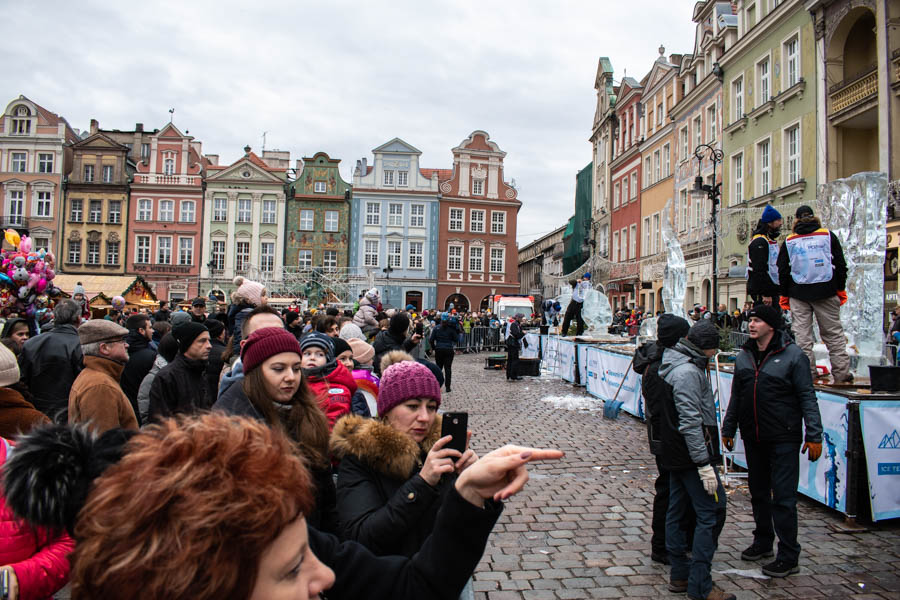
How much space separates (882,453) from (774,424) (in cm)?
175

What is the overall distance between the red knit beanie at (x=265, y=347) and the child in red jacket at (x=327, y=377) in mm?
700

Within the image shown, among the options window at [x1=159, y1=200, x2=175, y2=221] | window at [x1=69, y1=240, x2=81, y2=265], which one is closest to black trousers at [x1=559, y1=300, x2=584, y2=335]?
window at [x1=159, y1=200, x2=175, y2=221]

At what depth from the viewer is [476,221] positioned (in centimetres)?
4866

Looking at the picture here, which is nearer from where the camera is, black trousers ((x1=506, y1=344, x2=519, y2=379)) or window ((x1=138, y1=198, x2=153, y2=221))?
black trousers ((x1=506, y1=344, x2=519, y2=379))

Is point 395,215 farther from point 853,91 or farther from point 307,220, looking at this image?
point 853,91

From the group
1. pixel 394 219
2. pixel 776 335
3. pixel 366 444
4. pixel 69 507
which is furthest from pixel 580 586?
pixel 394 219

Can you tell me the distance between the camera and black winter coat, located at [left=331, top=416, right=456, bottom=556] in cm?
200

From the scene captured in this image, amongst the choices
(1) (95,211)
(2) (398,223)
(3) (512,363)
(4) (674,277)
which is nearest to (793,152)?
(4) (674,277)

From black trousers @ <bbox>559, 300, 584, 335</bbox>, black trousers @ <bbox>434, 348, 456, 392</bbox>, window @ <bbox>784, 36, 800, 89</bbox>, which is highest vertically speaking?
window @ <bbox>784, 36, 800, 89</bbox>

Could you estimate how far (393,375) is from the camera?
8.70ft

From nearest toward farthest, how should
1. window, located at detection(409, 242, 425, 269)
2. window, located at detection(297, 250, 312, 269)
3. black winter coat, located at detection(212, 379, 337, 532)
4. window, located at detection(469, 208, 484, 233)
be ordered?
black winter coat, located at detection(212, 379, 337, 532)
window, located at detection(297, 250, 312, 269)
window, located at detection(409, 242, 425, 269)
window, located at detection(469, 208, 484, 233)

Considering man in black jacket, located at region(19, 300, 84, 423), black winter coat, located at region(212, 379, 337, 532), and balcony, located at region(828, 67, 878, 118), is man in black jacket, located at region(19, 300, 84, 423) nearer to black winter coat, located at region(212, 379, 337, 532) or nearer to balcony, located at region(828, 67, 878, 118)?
black winter coat, located at region(212, 379, 337, 532)

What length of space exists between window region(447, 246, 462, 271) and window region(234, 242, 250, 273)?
15648mm

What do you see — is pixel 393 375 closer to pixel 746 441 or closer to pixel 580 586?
pixel 580 586
